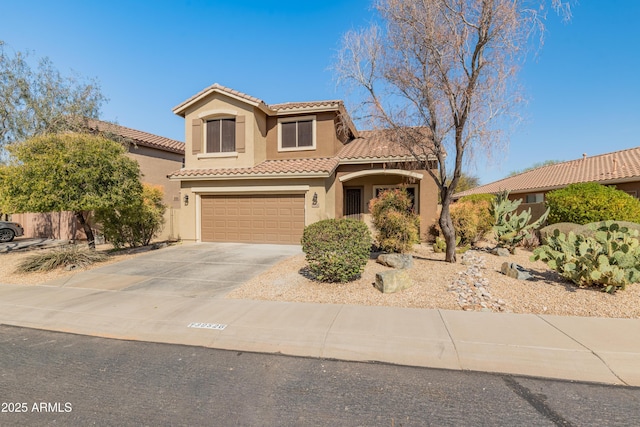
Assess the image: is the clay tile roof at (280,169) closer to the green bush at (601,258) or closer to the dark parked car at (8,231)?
the green bush at (601,258)

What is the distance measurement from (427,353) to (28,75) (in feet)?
69.6

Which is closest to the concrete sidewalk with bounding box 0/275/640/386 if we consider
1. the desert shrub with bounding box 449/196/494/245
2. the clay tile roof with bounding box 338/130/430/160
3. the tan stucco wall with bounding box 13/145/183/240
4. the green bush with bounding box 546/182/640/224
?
the clay tile roof with bounding box 338/130/430/160

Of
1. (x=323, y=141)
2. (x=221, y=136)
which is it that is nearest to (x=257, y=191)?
(x=221, y=136)

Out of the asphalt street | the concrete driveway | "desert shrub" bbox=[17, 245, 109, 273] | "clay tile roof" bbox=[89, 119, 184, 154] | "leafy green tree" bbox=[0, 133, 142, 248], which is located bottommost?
the asphalt street

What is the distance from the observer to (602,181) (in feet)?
51.8

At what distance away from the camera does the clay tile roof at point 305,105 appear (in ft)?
47.8

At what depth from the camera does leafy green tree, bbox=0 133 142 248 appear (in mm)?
9305

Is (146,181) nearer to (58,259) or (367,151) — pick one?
(58,259)

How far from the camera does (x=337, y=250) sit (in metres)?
6.97

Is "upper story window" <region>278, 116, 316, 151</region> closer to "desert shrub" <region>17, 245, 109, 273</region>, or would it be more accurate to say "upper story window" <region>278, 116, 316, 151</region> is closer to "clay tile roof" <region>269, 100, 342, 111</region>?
"clay tile roof" <region>269, 100, 342, 111</region>

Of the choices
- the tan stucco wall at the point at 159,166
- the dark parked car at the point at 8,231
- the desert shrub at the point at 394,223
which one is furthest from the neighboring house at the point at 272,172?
the dark parked car at the point at 8,231

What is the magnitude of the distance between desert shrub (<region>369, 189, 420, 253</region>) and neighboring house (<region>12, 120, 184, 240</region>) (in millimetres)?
10145

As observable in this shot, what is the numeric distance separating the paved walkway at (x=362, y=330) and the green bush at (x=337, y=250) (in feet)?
3.74

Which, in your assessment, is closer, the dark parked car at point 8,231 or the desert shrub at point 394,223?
the desert shrub at point 394,223
